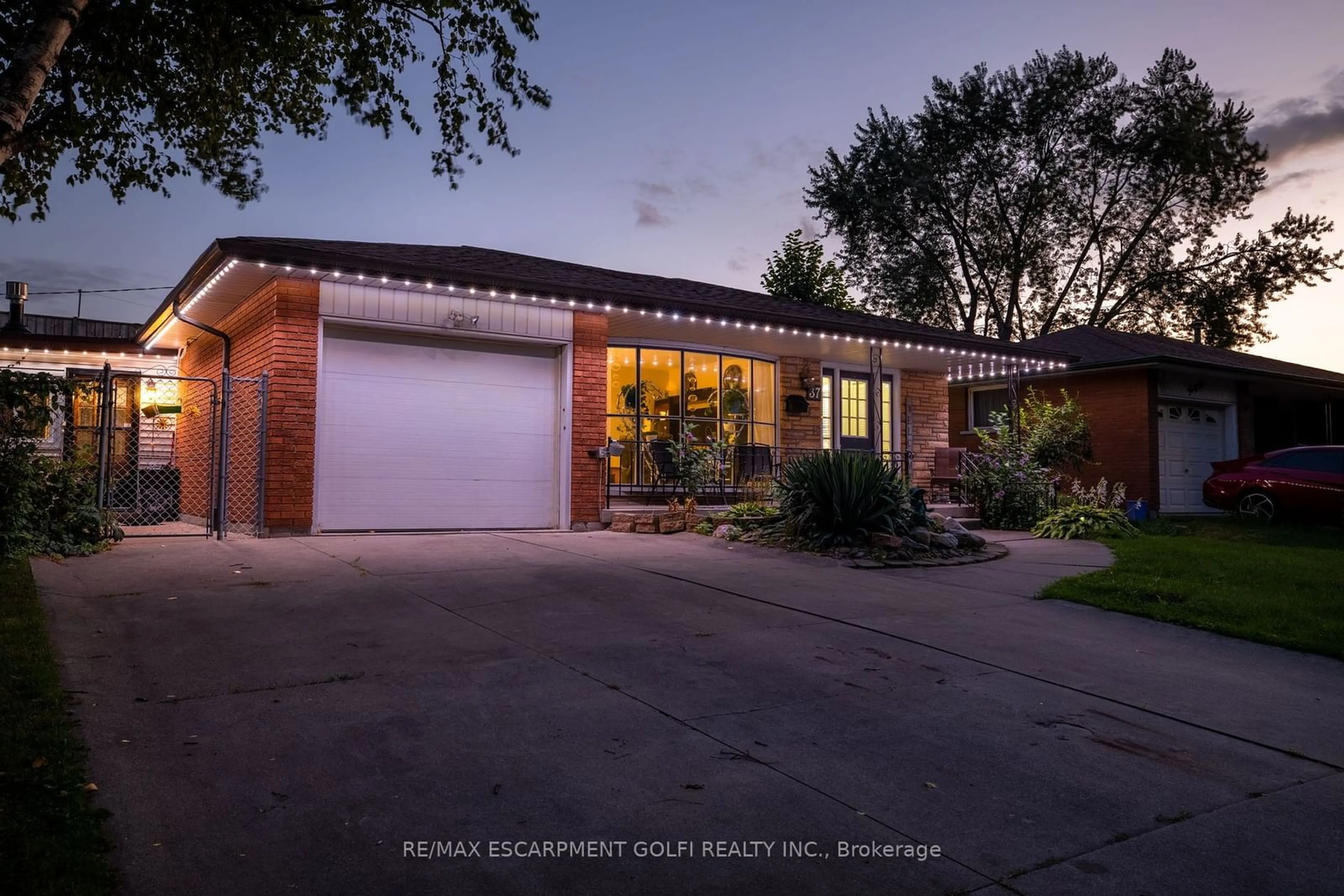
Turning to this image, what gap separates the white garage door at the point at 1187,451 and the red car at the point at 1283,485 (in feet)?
7.80

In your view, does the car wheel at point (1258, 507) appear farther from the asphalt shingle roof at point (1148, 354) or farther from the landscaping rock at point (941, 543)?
the landscaping rock at point (941, 543)

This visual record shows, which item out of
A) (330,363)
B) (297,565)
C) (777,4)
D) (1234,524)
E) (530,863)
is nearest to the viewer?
(530,863)

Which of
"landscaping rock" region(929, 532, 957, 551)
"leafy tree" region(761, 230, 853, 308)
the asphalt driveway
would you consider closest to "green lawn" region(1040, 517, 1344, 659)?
the asphalt driveway

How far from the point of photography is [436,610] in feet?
17.9

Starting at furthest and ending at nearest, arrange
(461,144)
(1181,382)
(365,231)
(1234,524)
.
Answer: (1181,382) → (365,231) → (1234,524) → (461,144)

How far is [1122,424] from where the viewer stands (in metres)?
17.9

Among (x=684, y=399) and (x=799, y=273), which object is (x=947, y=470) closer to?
(x=684, y=399)

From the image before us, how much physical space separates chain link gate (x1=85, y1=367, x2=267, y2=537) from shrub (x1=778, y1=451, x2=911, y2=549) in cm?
602

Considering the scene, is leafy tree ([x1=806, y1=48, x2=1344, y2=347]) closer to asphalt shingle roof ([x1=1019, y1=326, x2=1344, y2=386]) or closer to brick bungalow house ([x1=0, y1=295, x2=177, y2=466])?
asphalt shingle roof ([x1=1019, y1=326, x2=1344, y2=386])

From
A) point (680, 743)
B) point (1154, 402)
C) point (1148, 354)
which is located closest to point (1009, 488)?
point (1154, 402)

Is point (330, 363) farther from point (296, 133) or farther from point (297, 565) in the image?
point (297, 565)

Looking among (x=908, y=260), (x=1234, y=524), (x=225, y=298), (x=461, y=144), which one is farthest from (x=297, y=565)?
(x=908, y=260)

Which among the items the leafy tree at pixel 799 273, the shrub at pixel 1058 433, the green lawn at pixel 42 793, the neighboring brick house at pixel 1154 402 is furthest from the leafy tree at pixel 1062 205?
the green lawn at pixel 42 793

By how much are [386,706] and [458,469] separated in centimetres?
719
